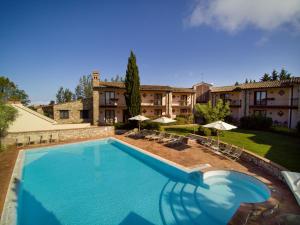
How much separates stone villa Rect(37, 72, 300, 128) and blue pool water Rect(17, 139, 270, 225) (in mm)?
16005

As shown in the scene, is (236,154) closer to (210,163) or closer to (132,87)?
(210,163)

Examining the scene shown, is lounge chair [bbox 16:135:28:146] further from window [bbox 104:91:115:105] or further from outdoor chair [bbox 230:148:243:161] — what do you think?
outdoor chair [bbox 230:148:243:161]

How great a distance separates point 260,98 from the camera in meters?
27.3

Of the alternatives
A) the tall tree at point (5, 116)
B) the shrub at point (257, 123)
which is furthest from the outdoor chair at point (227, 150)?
the tall tree at point (5, 116)

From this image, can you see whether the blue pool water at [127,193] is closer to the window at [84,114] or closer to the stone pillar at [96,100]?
the stone pillar at [96,100]

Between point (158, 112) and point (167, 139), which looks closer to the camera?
point (167, 139)

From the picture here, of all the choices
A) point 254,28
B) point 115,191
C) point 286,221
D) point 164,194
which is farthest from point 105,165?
point 254,28

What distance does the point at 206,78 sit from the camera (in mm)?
36406

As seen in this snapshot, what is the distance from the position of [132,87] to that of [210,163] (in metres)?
15.9

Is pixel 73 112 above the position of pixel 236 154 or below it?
above

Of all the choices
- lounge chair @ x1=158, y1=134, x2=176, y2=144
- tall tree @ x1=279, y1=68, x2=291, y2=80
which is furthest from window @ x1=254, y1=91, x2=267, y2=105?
tall tree @ x1=279, y1=68, x2=291, y2=80

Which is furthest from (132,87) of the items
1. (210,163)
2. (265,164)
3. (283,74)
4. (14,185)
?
(283,74)

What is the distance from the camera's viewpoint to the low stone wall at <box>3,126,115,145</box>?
17047mm

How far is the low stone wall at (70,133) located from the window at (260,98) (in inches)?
965
